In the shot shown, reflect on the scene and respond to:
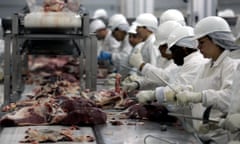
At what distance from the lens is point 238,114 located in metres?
3.60

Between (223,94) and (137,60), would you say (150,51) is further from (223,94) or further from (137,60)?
(223,94)

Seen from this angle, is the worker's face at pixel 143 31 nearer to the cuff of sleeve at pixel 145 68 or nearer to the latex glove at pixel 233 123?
the cuff of sleeve at pixel 145 68

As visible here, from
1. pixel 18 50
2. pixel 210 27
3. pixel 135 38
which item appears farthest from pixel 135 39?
pixel 210 27

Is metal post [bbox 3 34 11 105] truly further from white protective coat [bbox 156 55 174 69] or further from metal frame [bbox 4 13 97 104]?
white protective coat [bbox 156 55 174 69]

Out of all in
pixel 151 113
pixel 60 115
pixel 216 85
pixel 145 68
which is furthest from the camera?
pixel 145 68

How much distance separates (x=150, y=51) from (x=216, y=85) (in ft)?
9.08

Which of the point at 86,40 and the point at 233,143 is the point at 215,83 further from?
the point at 86,40

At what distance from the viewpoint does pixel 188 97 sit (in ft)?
14.0

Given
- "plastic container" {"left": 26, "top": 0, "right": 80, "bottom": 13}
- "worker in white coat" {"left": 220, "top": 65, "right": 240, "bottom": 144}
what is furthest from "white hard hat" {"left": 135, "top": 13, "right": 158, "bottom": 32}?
"worker in white coat" {"left": 220, "top": 65, "right": 240, "bottom": 144}

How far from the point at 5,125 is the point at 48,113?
393mm

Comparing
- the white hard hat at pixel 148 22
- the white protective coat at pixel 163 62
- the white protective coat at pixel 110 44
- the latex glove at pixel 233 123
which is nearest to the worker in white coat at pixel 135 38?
the white hard hat at pixel 148 22

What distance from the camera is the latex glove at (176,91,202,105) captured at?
4207 millimetres

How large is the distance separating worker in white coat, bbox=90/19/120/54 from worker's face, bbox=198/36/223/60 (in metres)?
6.23

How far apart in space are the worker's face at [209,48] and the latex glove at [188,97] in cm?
35
